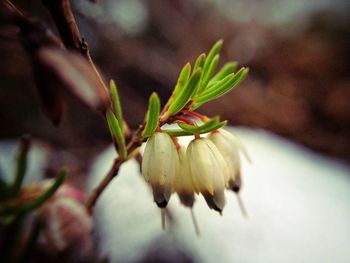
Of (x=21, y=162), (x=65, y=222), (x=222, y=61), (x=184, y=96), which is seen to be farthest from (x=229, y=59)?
(x=184, y=96)

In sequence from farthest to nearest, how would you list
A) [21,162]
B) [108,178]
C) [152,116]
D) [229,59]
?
[229,59], [21,162], [108,178], [152,116]

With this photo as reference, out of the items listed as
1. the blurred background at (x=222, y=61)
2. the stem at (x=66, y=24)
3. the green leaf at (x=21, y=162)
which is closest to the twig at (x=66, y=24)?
the stem at (x=66, y=24)

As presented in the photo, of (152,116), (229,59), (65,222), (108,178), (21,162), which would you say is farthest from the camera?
(229,59)

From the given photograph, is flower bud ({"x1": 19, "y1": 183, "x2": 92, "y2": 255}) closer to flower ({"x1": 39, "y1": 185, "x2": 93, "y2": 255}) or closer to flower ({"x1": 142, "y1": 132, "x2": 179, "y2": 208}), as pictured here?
flower ({"x1": 39, "y1": 185, "x2": 93, "y2": 255})

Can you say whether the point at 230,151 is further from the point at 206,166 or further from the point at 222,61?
the point at 222,61

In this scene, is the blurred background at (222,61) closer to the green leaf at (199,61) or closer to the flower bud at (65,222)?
the flower bud at (65,222)

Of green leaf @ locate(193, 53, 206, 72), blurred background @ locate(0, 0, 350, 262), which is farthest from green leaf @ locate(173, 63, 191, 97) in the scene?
blurred background @ locate(0, 0, 350, 262)

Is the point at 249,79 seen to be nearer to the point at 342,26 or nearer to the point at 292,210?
the point at 342,26

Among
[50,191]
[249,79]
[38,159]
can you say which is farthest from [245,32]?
[50,191]
